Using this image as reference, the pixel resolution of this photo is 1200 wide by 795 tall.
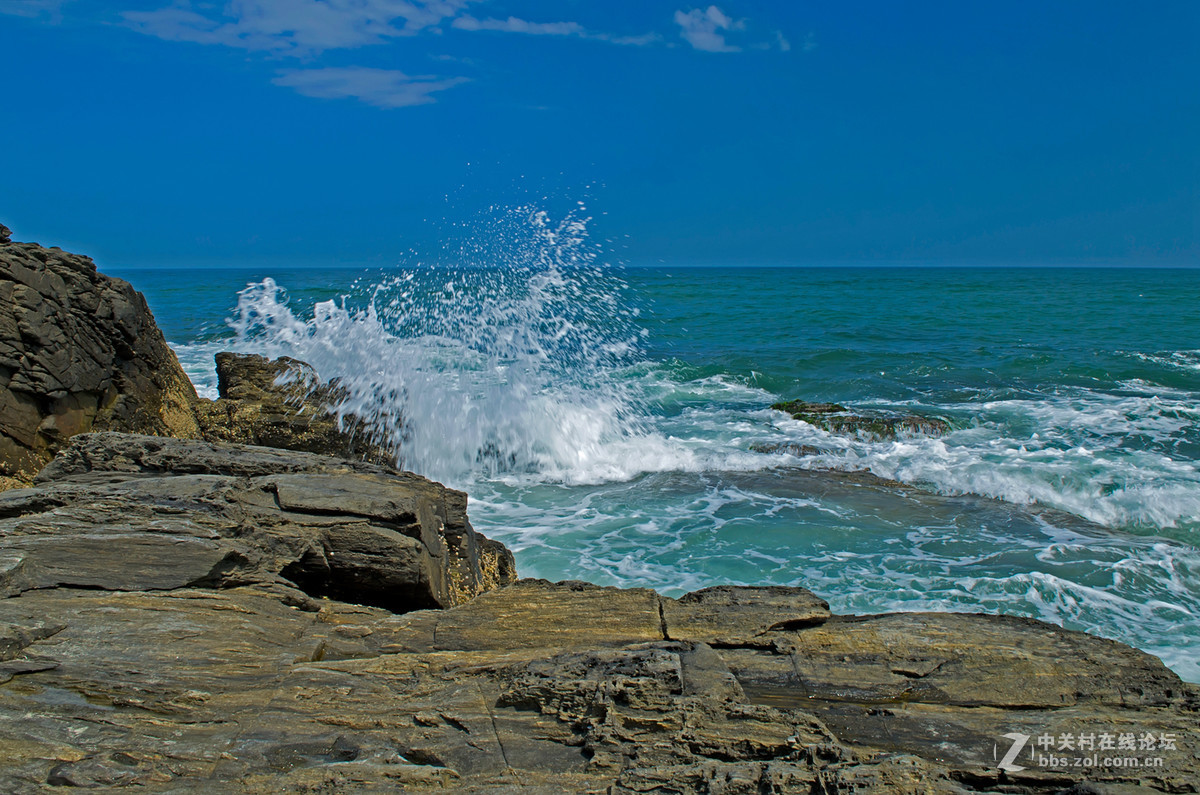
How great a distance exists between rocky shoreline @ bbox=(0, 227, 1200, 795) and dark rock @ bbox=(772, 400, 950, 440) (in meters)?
6.92

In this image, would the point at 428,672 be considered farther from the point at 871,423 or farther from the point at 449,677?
the point at 871,423

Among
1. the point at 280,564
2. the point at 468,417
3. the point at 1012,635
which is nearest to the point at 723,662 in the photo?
the point at 1012,635

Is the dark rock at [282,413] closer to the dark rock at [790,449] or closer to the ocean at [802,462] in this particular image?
the ocean at [802,462]

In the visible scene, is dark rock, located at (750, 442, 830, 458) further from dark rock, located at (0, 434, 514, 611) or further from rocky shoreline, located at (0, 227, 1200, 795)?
rocky shoreline, located at (0, 227, 1200, 795)

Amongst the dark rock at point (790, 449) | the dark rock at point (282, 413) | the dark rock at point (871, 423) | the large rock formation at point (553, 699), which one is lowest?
the large rock formation at point (553, 699)

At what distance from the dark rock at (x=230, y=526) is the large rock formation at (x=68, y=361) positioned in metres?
1.37

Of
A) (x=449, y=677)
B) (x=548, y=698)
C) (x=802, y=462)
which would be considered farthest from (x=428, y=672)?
(x=802, y=462)

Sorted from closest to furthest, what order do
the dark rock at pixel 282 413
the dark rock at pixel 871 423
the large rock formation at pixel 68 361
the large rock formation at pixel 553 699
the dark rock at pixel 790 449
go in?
the large rock formation at pixel 553 699 → the large rock formation at pixel 68 361 → the dark rock at pixel 282 413 → the dark rock at pixel 790 449 → the dark rock at pixel 871 423

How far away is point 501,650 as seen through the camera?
2.88 metres

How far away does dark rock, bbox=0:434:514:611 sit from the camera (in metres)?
2.94

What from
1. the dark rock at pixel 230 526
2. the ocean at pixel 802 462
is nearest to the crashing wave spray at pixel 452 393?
the ocean at pixel 802 462

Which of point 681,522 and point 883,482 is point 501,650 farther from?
point 883,482

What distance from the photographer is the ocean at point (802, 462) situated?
5477 mm

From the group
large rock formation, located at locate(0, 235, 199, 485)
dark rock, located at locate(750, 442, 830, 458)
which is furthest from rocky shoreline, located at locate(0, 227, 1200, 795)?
dark rock, located at locate(750, 442, 830, 458)
